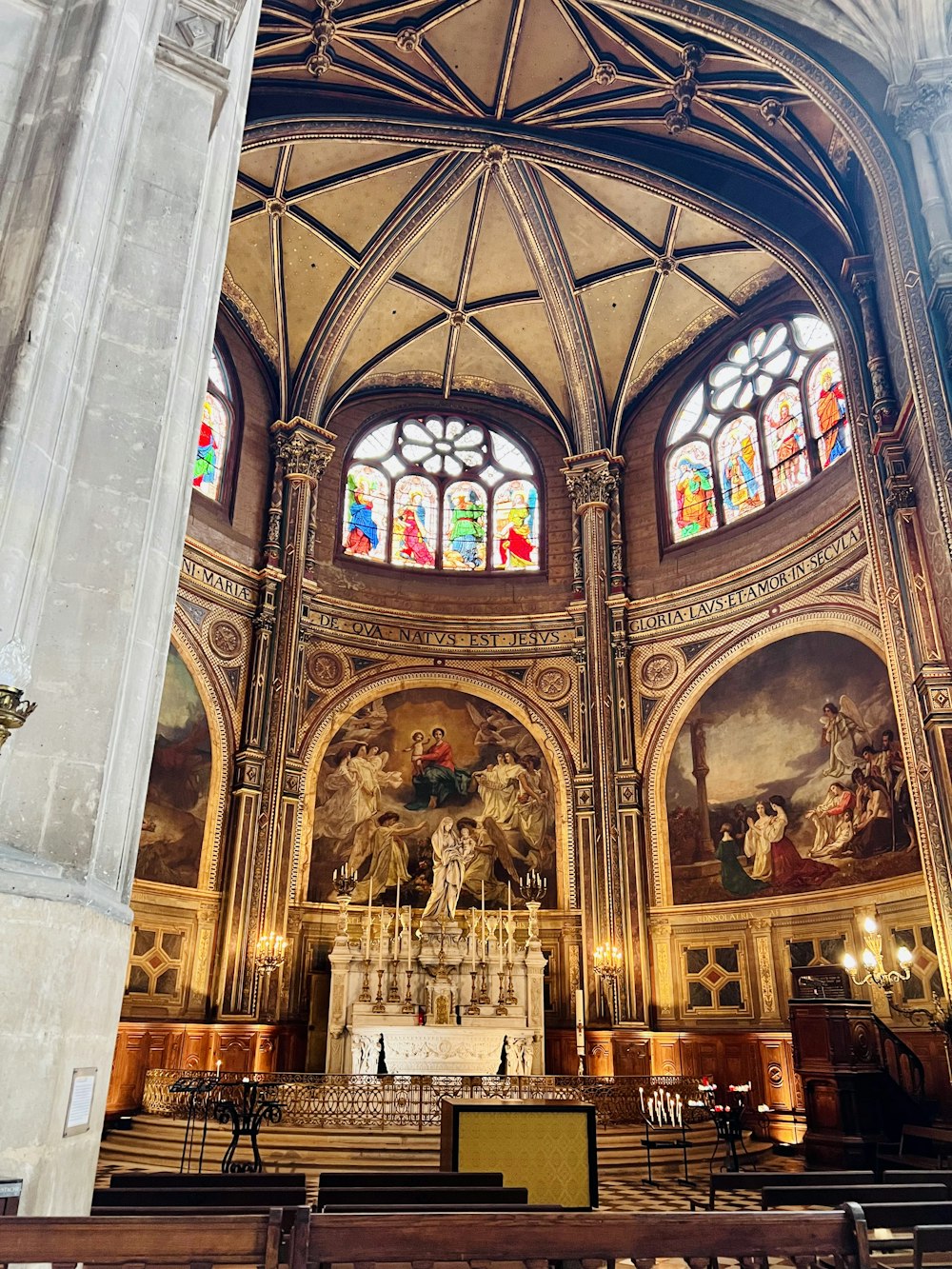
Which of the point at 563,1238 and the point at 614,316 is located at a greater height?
the point at 614,316

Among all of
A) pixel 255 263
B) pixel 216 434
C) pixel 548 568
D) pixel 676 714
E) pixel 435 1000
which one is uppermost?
pixel 255 263

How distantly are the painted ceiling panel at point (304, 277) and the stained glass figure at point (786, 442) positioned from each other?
9486 mm

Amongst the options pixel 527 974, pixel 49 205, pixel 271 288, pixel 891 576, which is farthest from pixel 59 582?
pixel 271 288

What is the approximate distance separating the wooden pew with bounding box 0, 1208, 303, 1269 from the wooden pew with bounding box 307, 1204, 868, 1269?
0.16m

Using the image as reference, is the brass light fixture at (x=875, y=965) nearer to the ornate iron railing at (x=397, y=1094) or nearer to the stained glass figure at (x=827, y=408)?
the ornate iron railing at (x=397, y=1094)

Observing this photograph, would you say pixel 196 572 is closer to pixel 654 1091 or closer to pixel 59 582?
pixel 654 1091

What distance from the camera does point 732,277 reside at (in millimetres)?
20844

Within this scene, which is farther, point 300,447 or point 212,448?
point 300,447

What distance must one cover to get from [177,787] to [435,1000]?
581cm

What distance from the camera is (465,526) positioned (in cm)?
2325

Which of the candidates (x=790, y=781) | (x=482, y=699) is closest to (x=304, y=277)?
(x=482, y=699)

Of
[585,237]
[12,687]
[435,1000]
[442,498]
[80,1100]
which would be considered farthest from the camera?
[442,498]

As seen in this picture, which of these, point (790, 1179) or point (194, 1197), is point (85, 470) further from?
point (790, 1179)

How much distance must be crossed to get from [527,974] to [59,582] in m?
14.6
